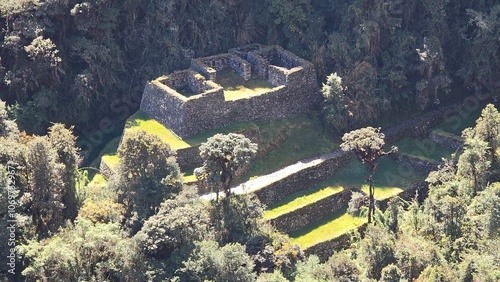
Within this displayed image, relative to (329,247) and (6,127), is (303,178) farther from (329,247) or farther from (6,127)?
(6,127)

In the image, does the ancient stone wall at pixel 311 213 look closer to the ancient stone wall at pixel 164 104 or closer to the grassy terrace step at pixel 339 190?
the grassy terrace step at pixel 339 190

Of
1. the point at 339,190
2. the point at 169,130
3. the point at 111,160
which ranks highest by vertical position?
the point at 169,130

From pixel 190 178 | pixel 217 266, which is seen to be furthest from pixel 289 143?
pixel 217 266

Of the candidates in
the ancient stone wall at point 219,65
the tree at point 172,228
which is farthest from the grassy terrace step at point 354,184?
the ancient stone wall at point 219,65

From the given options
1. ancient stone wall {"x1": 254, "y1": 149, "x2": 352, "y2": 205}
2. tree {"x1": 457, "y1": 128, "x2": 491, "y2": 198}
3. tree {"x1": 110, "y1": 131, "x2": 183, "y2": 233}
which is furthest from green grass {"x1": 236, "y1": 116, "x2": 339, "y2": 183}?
tree {"x1": 457, "y1": 128, "x2": 491, "y2": 198}

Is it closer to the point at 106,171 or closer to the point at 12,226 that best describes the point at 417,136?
the point at 106,171
